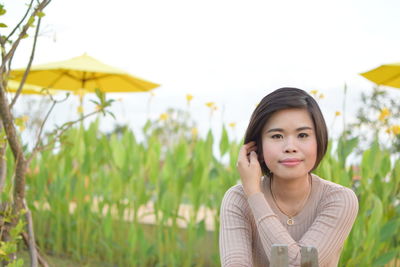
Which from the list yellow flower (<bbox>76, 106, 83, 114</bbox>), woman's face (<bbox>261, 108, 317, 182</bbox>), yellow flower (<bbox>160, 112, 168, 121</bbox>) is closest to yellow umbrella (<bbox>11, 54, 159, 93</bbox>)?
yellow flower (<bbox>76, 106, 83, 114</bbox>)

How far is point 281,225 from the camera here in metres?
1.44

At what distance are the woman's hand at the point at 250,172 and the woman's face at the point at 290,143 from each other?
37 millimetres

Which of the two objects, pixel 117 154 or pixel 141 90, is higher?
pixel 141 90

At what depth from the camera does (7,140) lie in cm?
207

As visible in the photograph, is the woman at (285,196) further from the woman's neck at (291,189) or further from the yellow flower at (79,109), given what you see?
the yellow flower at (79,109)

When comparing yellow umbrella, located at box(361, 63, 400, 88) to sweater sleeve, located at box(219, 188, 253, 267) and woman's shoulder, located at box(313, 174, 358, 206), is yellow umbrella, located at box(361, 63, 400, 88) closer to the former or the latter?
woman's shoulder, located at box(313, 174, 358, 206)

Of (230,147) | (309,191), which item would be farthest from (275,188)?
(230,147)

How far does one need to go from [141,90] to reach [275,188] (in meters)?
4.77

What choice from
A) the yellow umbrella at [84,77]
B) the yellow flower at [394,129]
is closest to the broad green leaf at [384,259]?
the yellow flower at [394,129]

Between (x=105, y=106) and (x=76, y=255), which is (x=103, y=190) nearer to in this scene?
(x=76, y=255)

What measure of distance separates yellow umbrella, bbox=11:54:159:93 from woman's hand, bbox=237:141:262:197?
391 centimetres

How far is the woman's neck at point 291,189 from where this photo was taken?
1.55m

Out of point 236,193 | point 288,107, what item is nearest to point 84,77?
point 236,193

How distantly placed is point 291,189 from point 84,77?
189 inches
